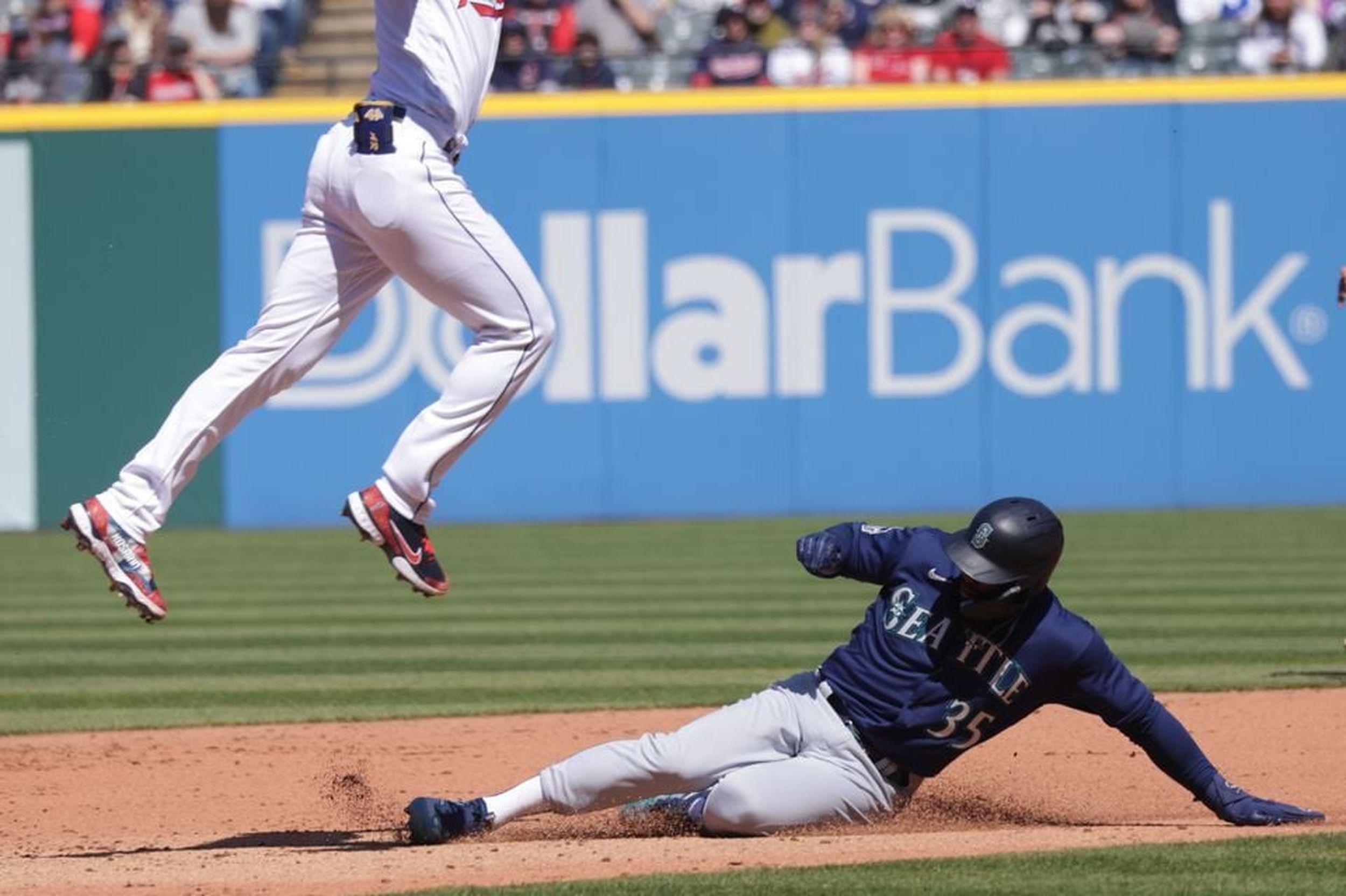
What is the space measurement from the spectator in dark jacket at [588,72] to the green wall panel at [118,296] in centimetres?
293

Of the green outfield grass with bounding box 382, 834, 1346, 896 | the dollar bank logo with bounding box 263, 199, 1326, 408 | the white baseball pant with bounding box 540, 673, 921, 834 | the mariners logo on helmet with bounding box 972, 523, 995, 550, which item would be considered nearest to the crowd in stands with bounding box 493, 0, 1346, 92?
the dollar bank logo with bounding box 263, 199, 1326, 408

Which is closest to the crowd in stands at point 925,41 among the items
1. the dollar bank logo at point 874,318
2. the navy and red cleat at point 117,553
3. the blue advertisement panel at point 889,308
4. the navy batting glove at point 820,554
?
the blue advertisement panel at point 889,308

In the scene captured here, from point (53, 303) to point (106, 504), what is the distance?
12848 mm

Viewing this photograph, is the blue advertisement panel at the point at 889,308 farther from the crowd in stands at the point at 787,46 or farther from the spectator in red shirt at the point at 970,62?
the crowd in stands at the point at 787,46

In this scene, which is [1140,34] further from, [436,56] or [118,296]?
[436,56]

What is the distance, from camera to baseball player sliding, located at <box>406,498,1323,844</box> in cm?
630

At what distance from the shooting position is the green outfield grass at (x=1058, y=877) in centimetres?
551

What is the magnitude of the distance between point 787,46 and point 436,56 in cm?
1313

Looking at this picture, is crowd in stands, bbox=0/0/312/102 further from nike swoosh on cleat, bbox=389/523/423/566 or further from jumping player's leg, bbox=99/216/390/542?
nike swoosh on cleat, bbox=389/523/423/566

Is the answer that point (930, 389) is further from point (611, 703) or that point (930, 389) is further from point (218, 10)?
point (611, 703)

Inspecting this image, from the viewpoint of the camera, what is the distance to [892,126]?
60.8 feet

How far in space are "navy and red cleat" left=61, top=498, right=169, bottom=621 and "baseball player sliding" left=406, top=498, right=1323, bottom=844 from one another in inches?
41.9

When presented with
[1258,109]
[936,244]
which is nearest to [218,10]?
[936,244]

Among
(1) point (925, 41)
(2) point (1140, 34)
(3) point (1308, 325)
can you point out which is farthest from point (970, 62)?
(3) point (1308, 325)
